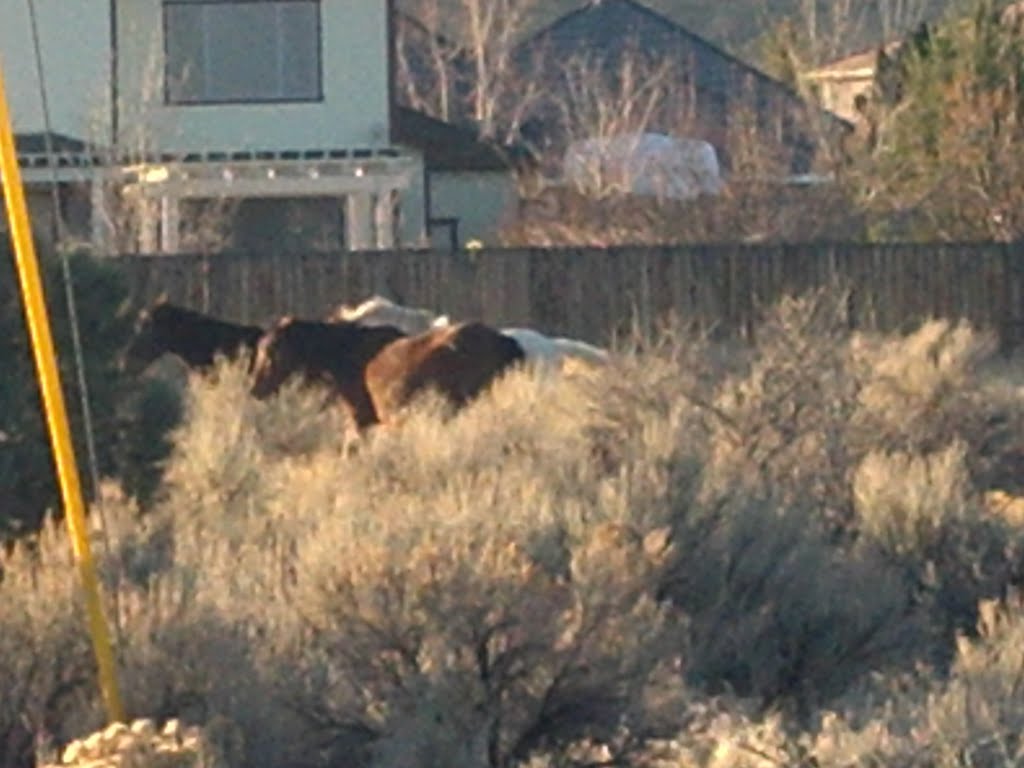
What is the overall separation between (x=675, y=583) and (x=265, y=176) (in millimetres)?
29328

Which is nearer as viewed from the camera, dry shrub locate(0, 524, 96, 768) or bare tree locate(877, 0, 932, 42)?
dry shrub locate(0, 524, 96, 768)

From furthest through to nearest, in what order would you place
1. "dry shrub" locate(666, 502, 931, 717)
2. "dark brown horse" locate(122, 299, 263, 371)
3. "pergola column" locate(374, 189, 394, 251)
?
"pergola column" locate(374, 189, 394, 251) < "dark brown horse" locate(122, 299, 263, 371) < "dry shrub" locate(666, 502, 931, 717)

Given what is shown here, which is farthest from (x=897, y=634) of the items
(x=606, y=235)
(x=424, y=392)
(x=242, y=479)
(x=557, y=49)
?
(x=557, y=49)

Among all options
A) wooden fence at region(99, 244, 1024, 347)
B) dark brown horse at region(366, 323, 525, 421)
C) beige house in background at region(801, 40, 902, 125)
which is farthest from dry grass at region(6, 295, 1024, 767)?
beige house in background at region(801, 40, 902, 125)

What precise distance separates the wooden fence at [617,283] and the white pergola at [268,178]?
491 cm

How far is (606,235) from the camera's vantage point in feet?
130

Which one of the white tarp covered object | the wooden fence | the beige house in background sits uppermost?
the beige house in background

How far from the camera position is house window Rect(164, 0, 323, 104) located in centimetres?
4219

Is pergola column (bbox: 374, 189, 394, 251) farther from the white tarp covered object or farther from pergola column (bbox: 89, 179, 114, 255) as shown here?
pergola column (bbox: 89, 179, 114, 255)

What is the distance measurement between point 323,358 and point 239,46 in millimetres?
18474

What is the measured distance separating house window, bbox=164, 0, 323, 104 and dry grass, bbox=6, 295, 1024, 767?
2429 cm

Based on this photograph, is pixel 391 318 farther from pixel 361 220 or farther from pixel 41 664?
pixel 41 664

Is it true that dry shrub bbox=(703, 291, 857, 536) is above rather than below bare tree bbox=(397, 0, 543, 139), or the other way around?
below

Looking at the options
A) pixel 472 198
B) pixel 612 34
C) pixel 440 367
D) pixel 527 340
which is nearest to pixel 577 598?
pixel 440 367
